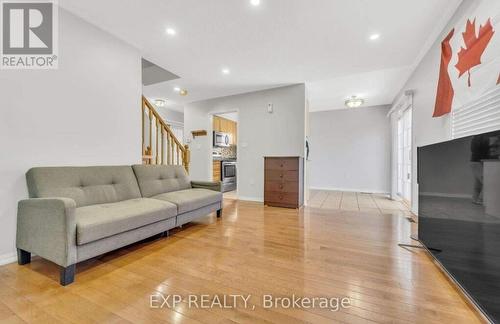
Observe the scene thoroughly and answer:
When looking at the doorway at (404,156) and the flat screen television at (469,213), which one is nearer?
the flat screen television at (469,213)

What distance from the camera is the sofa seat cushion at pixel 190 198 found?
243 cm

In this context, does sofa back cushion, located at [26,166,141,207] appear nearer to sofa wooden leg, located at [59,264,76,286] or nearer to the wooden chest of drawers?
sofa wooden leg, located at [59,264,76,286]

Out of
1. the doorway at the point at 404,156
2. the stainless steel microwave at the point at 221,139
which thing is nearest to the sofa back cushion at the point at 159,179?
the stainless steel microwave at the point at 221,139

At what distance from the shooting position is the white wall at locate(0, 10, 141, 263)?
180 centimetres

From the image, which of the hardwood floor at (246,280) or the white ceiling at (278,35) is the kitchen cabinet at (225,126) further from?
the hardwood floor at (246,280)

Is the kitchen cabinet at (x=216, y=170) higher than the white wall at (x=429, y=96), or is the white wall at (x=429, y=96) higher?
the white wall at (x=429, y=96)

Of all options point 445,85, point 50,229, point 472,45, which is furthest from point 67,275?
point 445,85

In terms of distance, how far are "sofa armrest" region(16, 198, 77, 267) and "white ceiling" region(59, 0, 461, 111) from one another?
2.04 m

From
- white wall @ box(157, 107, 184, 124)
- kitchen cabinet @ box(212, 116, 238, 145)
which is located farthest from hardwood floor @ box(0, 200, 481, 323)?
white wall @ box(157, 107, 184, 124)

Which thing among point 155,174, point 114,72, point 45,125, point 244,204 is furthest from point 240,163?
point 45,125

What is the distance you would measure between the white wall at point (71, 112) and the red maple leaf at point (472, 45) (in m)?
3.75

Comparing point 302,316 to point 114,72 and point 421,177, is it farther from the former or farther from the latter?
point 114,72

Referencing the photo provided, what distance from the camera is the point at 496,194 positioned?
3.39 feet

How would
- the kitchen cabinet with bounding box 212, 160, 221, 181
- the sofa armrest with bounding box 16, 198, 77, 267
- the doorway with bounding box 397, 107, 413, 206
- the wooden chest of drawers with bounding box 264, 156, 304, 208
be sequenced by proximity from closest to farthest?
the sofa armrest with bounding box 16, 198, 77, 267 → the wooden chest of drawers with bounding box 264, 156, 304, 208 → the doorway with bounding box 397, 107, 413, 206 → the kitchen cabinet with bounding box 212, 160, 221, 181
